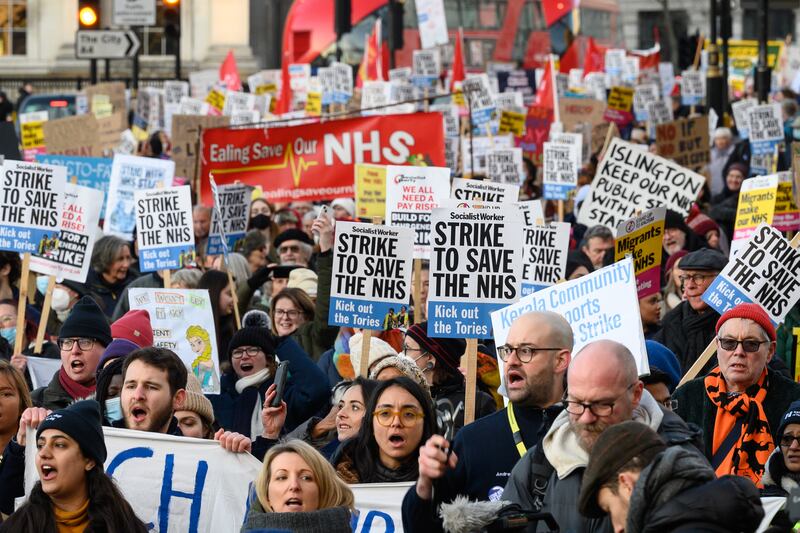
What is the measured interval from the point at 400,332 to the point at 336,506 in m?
4.13

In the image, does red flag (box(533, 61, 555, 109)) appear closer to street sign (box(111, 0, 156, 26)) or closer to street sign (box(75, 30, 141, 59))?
street sign (box(111, 0, 156, 26))

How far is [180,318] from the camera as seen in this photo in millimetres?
9617

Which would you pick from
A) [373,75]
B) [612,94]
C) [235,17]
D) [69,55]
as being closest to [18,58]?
[69,55]

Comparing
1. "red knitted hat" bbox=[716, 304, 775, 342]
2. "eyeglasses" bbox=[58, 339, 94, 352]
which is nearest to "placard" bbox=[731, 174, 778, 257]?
"red knitted hat" bbox=[716, 304, 775, 342]

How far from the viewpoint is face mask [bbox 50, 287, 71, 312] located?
1146cm

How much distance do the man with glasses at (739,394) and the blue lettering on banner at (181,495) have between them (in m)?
2.08

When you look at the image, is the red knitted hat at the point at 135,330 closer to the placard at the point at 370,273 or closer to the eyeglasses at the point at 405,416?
the placard at the point at 370,273

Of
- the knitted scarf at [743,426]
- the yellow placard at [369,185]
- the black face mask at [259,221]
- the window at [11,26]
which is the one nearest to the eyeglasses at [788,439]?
the knitted scarf at [743,426]

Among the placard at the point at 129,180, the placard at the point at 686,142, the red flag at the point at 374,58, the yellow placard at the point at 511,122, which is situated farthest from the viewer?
the red flag at the point at 374,58

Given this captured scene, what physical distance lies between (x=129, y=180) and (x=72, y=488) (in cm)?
905

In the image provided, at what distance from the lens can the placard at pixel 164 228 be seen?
1173cm

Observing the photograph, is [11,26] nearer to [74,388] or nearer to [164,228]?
[164,228]

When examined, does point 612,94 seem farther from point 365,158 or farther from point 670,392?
point 670,392

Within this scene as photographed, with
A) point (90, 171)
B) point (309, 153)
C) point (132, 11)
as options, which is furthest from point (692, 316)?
point (132, 11)
